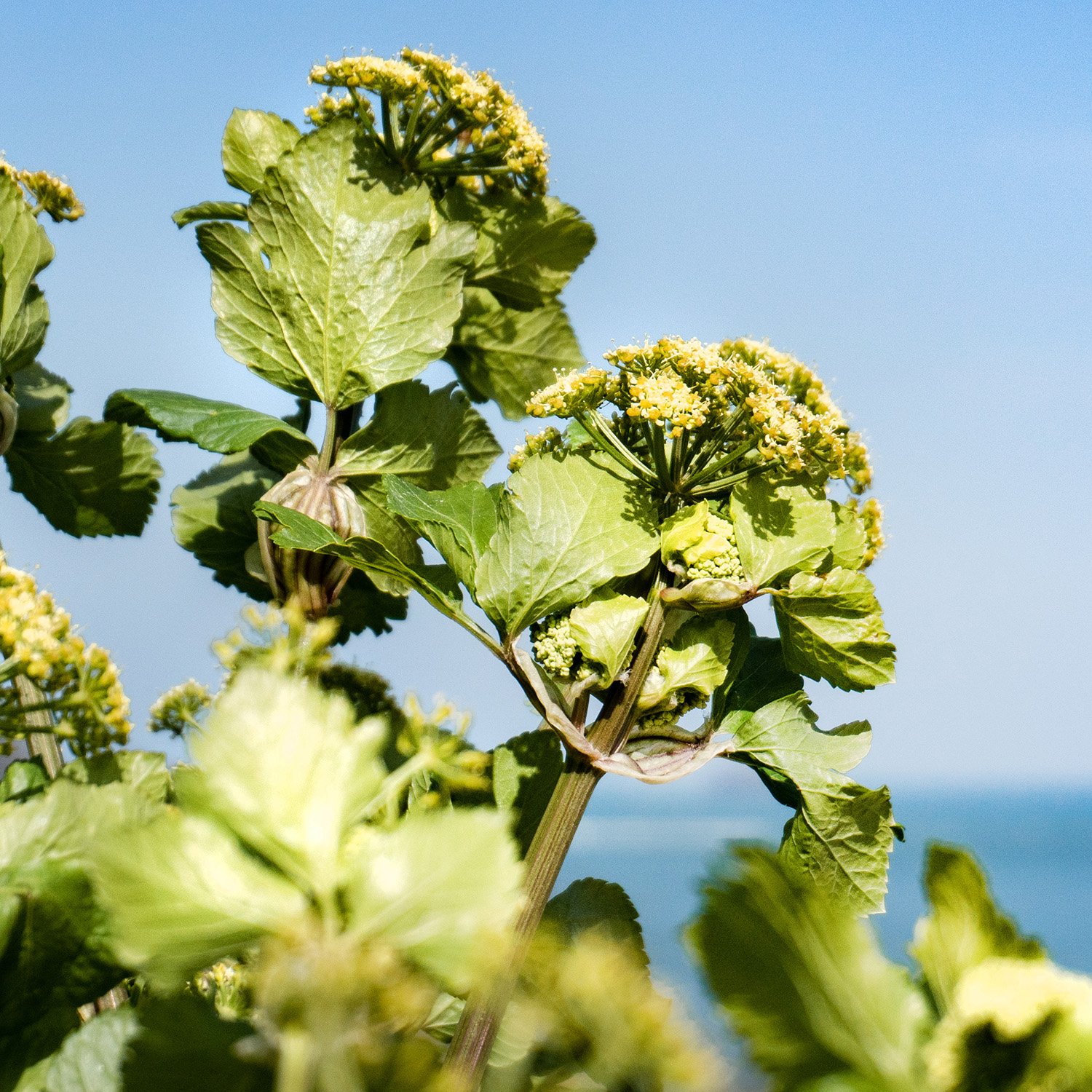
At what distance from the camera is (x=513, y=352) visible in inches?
37.7

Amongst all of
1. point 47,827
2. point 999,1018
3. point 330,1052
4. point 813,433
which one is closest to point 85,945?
point 47,827

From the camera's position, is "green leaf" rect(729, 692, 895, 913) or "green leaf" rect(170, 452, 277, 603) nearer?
"green leaf" rect(729, 692, 895, 913)

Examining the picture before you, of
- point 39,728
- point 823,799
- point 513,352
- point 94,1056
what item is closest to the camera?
point 94,1056

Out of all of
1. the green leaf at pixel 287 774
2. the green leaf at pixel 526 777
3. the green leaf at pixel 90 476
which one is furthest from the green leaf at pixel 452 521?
the green leaf at pixel 90 476

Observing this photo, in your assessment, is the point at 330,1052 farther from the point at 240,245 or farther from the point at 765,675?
the point at 240,245

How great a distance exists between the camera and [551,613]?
1.98ft

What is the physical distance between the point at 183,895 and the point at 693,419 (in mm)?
362

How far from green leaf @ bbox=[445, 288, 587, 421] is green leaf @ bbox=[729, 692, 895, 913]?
404 mm

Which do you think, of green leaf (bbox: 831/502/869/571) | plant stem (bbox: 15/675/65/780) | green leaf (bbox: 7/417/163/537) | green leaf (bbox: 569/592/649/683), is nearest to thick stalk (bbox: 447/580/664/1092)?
green leaf (bbox: 569/592/649/683)

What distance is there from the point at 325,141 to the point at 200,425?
204 millimetres

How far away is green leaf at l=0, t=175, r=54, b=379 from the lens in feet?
2.36

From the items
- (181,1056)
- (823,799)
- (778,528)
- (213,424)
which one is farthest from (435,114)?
(181,1056)

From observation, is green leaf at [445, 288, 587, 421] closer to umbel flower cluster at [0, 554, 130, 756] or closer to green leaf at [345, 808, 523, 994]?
umbel flower cluster at [0, 554, 130, 756]

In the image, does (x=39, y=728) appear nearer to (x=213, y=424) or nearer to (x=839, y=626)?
(x=213, y=424)
